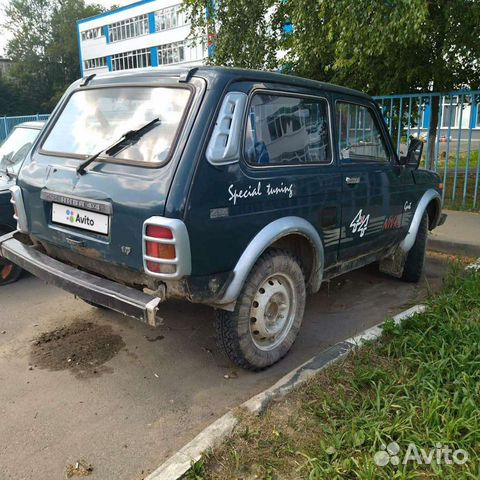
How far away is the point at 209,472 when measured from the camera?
2.31 meters

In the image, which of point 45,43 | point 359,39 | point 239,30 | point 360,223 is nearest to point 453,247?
point 360,223

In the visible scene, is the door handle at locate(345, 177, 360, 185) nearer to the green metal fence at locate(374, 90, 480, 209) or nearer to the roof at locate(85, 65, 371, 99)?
the roof at locate(85, 65, 371, 99)

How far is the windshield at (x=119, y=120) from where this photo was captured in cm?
290

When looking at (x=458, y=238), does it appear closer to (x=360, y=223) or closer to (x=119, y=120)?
(x=360, y=223)

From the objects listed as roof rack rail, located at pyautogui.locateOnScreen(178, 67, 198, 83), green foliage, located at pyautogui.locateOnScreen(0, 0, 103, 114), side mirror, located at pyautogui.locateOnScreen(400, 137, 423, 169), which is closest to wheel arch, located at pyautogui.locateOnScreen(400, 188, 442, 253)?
side mirror, located at pyautogui.locateOnScreen(400, 137, 423, 169)

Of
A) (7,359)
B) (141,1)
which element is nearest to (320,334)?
(7,359)

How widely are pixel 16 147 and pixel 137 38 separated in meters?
46.0

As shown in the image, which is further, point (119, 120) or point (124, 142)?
point (119, 120)

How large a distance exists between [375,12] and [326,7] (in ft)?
3.23

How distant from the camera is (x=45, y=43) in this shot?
188 ft

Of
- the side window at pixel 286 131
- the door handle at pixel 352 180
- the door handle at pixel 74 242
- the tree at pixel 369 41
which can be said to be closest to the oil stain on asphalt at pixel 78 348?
the door handle at pixel 74 242

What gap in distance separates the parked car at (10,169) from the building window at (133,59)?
43684 mm

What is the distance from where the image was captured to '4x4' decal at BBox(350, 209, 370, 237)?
12.8ft

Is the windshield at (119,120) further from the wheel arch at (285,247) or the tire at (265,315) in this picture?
the tire at (265,315)
